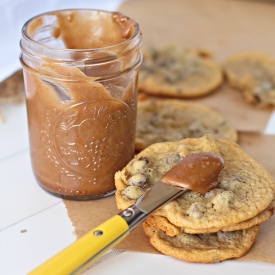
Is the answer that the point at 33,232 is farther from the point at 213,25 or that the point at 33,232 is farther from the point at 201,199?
the point at 213,25

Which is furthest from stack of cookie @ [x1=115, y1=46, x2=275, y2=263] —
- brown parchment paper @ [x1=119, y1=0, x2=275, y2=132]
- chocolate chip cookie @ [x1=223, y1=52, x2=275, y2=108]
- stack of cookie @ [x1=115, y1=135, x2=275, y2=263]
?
brown parchment paper @ [x1=119, y1=0, x2=275, y2=132]

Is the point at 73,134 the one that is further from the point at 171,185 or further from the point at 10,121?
the point at 10,121

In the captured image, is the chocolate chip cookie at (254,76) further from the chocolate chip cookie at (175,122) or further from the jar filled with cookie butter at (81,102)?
the jar filled with cookie butter at (81,102)

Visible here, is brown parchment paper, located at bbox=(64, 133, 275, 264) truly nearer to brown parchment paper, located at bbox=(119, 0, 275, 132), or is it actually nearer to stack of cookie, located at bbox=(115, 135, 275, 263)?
stack of cookie, located at bbox=(115, 135, 275, 263)

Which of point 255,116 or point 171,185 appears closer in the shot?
point 171,185

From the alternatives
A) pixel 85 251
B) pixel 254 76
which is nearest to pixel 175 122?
pixel 254 76

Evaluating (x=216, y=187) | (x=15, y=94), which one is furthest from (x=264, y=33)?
(x=216, y=187)
